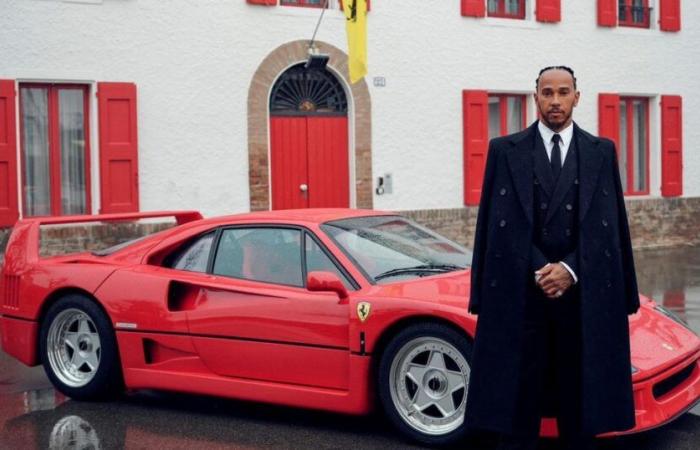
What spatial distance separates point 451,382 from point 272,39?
10006 millimetres

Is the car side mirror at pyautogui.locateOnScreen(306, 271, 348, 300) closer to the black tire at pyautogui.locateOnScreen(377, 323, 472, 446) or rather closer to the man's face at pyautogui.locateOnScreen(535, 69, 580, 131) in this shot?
the black tire at pyautogui.locateOnScreen(377, 323, 472, 446)

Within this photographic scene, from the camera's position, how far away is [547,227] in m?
4.40

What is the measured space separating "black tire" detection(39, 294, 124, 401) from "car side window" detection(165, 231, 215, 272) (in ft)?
1.84

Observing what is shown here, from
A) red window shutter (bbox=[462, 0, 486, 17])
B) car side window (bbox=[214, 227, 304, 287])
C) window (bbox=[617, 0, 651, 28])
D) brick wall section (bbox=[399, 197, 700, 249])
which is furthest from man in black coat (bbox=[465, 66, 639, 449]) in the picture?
window (bbox=[617, 0, 651, 28])

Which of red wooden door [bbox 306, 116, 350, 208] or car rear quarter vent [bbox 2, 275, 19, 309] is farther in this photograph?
red wooden door [bbox 306, 116, 350, 208]

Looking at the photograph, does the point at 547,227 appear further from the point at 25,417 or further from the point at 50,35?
the point at 50,35

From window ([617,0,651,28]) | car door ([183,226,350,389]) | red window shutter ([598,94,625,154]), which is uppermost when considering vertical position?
window ([617,0,651,28])

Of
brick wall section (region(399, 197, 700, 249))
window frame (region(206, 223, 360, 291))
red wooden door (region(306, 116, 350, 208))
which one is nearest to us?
window frame (region(206, 223, 360, 291))

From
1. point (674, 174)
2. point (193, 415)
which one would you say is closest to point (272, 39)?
point (674, 174)

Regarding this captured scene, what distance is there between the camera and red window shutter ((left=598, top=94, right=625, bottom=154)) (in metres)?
17.9

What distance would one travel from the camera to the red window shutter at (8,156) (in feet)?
43.6

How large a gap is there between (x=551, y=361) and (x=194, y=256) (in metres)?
3.14

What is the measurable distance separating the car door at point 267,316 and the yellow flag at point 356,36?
720 cm

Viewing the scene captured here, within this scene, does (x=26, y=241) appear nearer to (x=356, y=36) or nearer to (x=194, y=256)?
(x=194, y=256)
